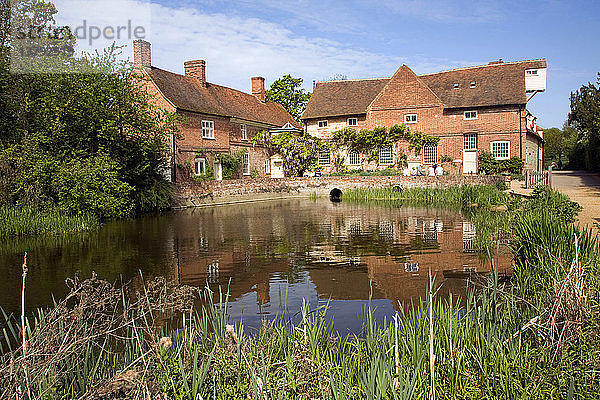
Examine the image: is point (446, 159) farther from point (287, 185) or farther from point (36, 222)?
point (36, 222)

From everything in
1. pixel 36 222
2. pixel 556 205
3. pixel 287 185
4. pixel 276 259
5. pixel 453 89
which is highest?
pixel 453 89

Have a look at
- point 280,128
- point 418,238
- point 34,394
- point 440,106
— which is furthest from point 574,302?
point 280,128

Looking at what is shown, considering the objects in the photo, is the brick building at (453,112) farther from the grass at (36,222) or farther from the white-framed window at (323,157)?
the grass at (36,222)

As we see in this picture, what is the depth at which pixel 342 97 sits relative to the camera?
39875mm

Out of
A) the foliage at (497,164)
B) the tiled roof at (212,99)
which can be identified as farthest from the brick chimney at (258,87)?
the foliage at (497,164)

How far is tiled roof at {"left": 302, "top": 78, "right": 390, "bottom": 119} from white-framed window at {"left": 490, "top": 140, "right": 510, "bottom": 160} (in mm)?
9654

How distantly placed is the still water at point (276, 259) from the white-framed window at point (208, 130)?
511 inches

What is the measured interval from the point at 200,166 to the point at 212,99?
5.35 meters

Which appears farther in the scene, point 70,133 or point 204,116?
point 204,116

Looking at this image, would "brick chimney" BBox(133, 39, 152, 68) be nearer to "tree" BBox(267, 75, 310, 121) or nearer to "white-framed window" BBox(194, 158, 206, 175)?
"white-framed window" BBox(194, 158, 206, 175)

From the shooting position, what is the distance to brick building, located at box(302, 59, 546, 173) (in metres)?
34.0

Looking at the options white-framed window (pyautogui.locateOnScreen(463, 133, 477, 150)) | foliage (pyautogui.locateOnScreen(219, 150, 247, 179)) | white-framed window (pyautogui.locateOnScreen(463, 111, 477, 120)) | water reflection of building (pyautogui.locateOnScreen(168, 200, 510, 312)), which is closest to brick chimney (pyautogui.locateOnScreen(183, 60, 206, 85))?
foliage (pyautogui.locateOnScreen(219, 150, 247, 179))

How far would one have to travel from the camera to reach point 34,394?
3137 millimetres

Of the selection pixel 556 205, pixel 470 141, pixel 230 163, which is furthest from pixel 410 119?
pixel 556 205
